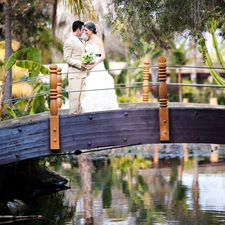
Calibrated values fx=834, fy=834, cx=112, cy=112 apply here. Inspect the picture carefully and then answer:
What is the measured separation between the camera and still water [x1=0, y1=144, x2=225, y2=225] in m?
14.5

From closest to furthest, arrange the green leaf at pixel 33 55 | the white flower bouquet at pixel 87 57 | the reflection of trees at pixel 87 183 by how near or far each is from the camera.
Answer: the white flower bouquet at pixel 87 57 < the reflection of trees at pixel 87 183 < the green leaf at pixel 33 55

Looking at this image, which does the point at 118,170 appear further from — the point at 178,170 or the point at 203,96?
the point at 203,96

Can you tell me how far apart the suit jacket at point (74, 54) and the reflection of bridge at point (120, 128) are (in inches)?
37.5

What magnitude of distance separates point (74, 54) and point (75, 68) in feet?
0.78

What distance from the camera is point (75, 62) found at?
1386cm

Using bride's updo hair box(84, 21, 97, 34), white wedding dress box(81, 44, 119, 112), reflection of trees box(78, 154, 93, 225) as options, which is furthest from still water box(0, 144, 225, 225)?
bride's updo hair box(84, 21, 97, 34)

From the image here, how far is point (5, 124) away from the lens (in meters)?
14.1

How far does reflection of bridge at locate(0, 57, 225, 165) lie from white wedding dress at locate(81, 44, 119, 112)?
1.71 ft

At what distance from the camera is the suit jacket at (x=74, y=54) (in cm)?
1387

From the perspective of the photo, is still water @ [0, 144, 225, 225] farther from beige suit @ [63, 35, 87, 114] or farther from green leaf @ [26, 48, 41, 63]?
green leaf @ [26, 48, 41, 63]

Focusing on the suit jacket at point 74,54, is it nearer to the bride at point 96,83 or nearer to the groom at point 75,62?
the groom at point 75,62

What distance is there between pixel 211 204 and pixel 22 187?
4529 millimetres

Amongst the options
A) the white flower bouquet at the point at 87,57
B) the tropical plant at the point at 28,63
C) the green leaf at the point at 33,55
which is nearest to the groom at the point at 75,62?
the white flower bouquet at the point at 87,57

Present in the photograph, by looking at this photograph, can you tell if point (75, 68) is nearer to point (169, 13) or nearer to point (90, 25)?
point (90, 25)
